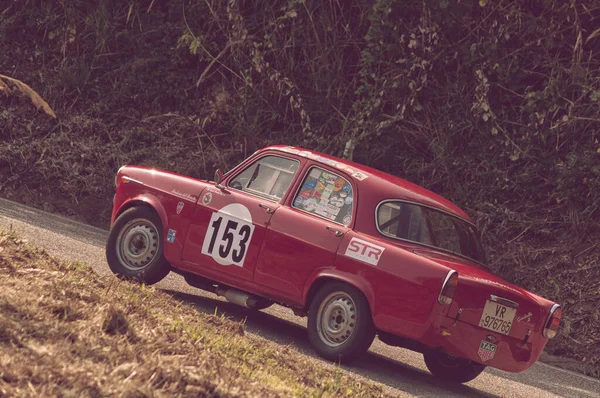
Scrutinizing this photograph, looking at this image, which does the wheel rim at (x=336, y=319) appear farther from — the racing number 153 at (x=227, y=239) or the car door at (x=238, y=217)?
the racing number 153 at (x=227, y=239)

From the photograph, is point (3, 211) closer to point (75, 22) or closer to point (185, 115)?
point (185, 115)

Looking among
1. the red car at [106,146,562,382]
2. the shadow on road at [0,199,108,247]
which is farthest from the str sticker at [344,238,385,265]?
the shadow on road at [0,199,108,247]

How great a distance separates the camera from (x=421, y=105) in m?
16.1

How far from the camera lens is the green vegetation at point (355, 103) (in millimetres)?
14148

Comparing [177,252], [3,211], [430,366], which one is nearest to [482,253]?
[430,366]

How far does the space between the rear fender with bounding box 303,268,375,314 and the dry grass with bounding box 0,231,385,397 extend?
66 cm

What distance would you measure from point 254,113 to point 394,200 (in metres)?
9.16

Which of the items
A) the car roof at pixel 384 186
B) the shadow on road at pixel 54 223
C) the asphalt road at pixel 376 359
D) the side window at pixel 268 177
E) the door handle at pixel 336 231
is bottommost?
the shadow on road at pixel 54 223

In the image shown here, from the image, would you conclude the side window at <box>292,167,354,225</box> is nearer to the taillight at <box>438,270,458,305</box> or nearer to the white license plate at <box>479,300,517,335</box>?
the taillight at <box>438,270,458,305</box>

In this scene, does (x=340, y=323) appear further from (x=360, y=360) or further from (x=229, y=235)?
(x=229, y=235)

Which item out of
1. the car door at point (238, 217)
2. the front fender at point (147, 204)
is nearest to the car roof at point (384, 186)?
the car door at point (238, 217)

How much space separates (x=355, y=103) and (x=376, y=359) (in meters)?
7.88

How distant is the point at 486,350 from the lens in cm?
782

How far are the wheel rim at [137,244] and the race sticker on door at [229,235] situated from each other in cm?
68
